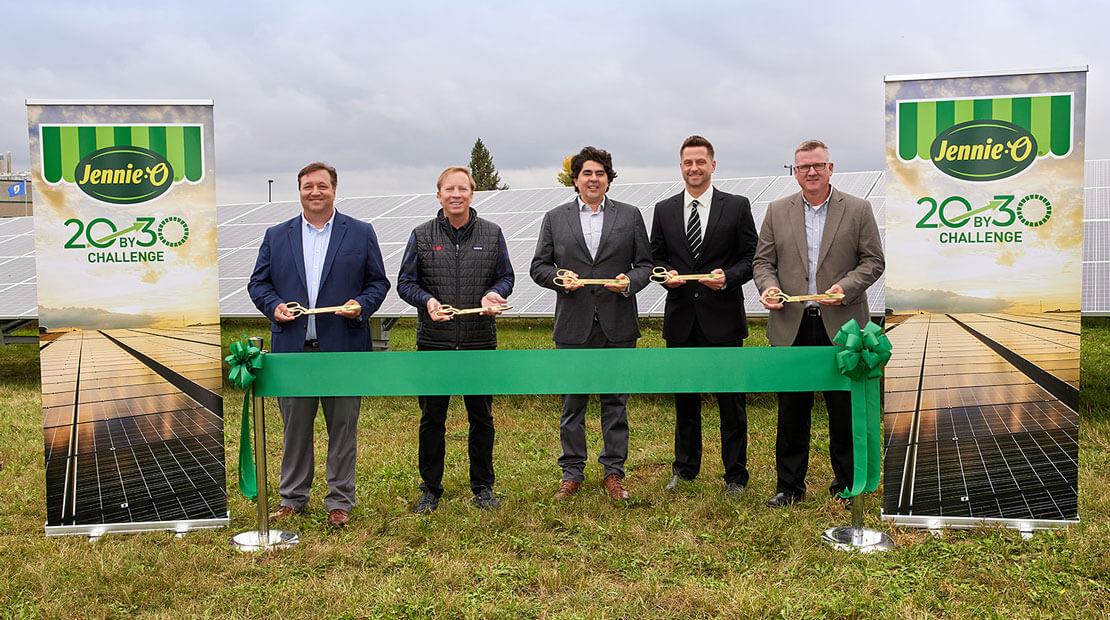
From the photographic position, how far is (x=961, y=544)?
415 cm

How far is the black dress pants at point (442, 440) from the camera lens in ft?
15.9

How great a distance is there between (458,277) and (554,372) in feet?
2.77

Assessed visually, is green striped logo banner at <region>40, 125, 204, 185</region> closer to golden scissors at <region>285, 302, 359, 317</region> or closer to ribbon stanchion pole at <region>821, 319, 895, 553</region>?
golden scissors at <region>285, 302, 359, 317</region>

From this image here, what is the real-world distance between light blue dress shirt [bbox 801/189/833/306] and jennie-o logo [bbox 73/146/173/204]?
3.26 metres

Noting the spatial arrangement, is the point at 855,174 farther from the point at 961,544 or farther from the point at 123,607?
the point at 123,607

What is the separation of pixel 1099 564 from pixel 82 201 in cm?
498

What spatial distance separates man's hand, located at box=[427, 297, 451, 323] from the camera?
4543 millimetres

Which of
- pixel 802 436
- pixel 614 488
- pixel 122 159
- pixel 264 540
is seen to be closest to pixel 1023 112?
pixel 802 436

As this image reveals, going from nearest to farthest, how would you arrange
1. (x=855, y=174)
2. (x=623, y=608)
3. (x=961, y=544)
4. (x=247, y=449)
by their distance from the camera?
1. (x=623, y=608)
2. (x=961, y=544)
3. (x=247, y=449)
4. (x=855, y=174)

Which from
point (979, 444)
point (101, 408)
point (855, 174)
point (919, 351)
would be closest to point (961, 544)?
point (979, 444)

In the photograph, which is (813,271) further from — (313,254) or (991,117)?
(313,254)

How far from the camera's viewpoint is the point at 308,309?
15.0 feet

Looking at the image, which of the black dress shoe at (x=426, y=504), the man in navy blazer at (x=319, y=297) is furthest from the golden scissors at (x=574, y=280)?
the black dress shoe at (x=426, y=504)

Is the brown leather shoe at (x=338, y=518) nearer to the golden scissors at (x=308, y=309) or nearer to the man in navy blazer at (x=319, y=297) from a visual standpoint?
the man in navy blazer at (x=319, y=297)
